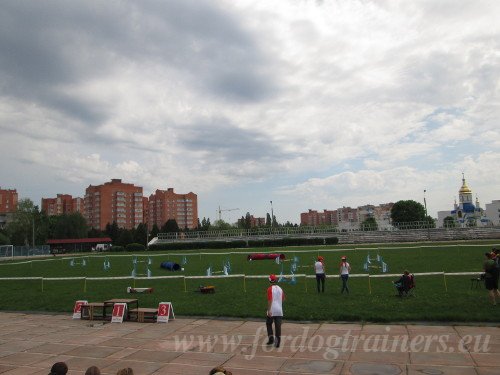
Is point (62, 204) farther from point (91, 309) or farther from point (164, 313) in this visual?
point (164, 313)

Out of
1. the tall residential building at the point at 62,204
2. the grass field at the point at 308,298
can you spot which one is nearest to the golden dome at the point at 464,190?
the grass field at the point at 308,298

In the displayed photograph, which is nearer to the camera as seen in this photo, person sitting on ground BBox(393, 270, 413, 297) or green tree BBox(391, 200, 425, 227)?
person sitting on ground BBox(393, 270, 413, 297)

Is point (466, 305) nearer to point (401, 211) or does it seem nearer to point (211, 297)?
point (211, 297)

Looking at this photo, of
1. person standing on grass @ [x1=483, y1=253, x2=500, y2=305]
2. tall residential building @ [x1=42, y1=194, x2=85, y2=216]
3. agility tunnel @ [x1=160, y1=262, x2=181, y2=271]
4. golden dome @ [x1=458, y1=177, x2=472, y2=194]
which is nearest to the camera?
person standing on grass @ [x1=483, y1=253, x2=500, y2=305]

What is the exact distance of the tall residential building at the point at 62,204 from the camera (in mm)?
154750

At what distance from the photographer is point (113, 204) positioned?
142m

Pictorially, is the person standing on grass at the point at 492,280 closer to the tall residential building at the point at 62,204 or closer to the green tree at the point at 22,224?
the green tree at the point at 22,224

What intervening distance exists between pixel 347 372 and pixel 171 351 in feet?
15.1

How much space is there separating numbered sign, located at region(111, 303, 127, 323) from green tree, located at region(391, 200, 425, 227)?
99.9 metres

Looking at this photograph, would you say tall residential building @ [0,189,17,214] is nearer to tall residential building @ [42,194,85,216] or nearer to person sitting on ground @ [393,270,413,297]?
tall residential building @ [42,194,85,216]

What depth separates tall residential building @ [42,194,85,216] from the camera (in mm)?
154750

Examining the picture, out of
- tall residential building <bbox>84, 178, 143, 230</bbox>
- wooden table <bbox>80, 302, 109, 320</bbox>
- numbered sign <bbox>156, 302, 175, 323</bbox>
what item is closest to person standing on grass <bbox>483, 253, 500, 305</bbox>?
numbered sign <bbox>156, 302, 175, 323</bbox>

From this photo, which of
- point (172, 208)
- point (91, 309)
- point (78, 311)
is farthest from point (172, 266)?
point (172, 208)

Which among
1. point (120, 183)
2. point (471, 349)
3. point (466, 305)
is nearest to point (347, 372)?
point (471, 349)
